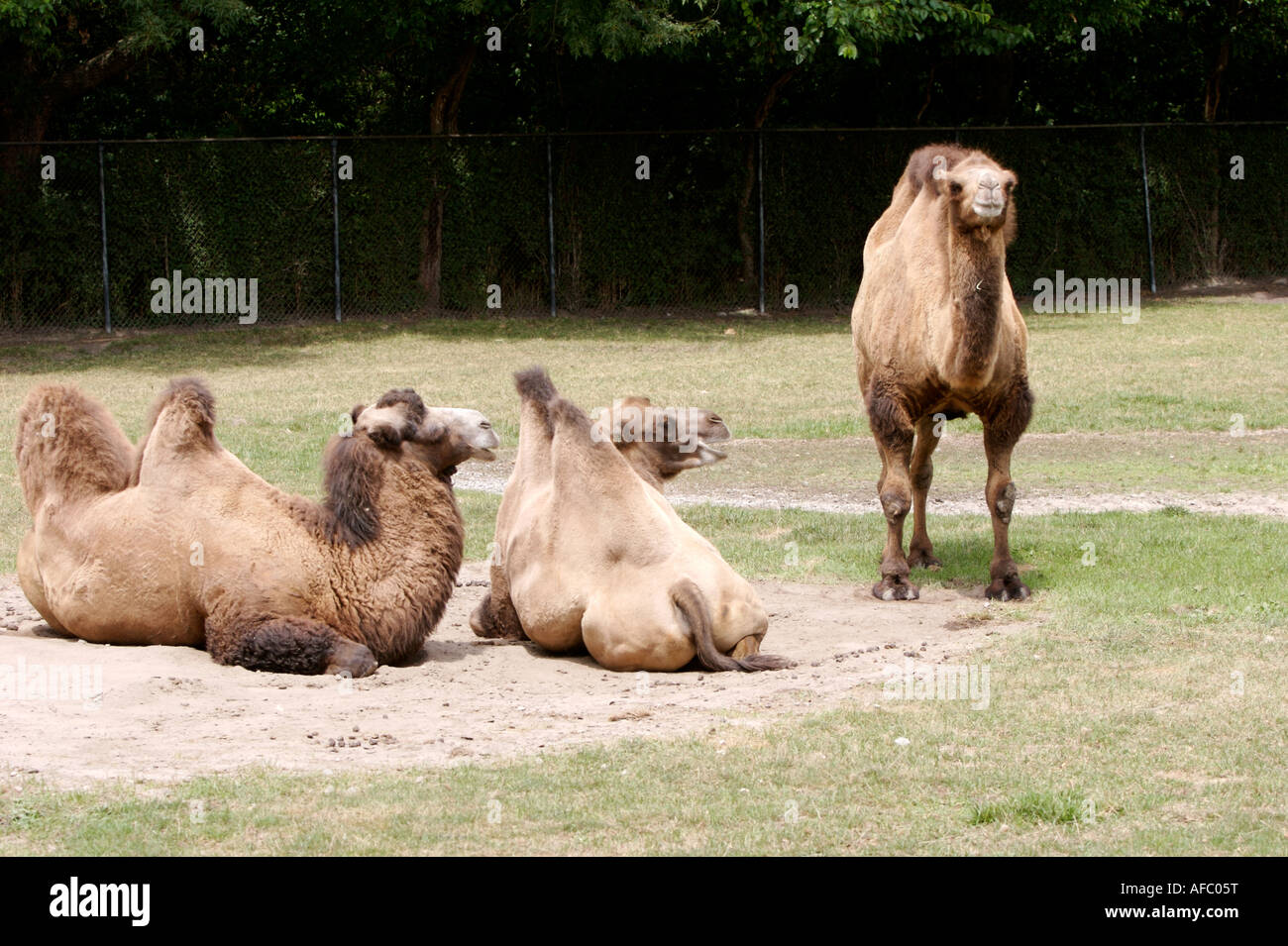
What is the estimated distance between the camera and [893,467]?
10.3 meters

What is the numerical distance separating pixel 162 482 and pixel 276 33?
2004 centimetres

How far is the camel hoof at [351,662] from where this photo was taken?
7672 millimetres

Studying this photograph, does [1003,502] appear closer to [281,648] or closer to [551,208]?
[281,648]

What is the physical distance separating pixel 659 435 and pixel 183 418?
2594 millimetres

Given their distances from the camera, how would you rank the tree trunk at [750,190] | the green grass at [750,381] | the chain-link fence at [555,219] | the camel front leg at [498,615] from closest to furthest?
the camel front leg at [498,615] < the green grass at [750,381] < the chain-link fence at [555,219] < the tree trunk at [750,190]

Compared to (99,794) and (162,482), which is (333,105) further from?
(99,794)

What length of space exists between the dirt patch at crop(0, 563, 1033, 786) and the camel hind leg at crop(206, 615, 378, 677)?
8 cm

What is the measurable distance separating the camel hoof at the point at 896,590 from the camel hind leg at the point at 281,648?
347 centimetres

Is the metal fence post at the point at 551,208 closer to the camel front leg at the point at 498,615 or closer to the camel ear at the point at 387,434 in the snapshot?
the camel front leg at the point at 498,615

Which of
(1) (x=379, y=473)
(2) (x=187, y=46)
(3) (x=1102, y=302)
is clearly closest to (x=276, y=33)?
(2) (x=187, y=46)

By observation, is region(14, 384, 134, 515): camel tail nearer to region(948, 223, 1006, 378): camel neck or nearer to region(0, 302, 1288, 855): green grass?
region(0, 302, 1288, 855): green grass

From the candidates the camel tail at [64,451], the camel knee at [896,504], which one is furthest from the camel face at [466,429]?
the camel knee at [896,504]

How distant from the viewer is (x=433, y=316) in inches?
1025

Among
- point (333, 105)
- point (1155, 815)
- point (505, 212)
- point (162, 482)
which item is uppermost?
point (333, 105)
